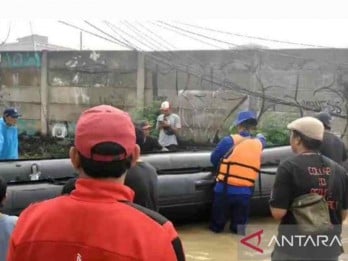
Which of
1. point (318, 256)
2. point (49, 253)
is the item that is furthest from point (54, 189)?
point (49, 253)

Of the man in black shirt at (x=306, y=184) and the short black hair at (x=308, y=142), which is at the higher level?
the short black hair at (x=308, y=142)

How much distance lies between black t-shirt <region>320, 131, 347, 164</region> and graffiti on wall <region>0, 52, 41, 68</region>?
34.3 ft

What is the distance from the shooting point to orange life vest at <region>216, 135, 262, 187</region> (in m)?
5.88

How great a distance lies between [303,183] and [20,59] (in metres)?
12.5

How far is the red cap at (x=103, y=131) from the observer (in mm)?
1420

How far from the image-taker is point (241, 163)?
5.92m

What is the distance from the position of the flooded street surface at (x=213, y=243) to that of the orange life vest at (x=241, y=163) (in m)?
0.62

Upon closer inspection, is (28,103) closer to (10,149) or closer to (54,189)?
(10,149)

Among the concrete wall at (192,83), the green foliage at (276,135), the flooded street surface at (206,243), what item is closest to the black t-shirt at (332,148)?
the flooded street surface at (206,243)

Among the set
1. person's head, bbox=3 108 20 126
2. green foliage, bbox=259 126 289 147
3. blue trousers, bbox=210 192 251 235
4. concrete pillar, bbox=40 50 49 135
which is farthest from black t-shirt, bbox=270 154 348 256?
concrete pillar, bbox=40 50 49 135

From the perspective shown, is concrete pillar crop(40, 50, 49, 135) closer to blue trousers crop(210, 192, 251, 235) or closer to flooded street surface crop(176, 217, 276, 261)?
flooded street surface crop(176, 217, 276, 261)

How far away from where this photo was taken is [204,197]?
6.61 metres

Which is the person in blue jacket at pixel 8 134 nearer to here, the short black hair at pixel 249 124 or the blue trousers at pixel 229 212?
the blue trousers at pixel 229 212

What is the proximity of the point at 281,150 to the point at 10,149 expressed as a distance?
11.7 feet
